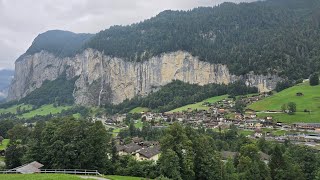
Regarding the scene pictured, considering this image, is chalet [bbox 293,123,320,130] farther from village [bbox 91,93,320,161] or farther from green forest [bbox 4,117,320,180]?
green forest [bbox 4,117,320,180]

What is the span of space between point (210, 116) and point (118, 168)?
97.8 metres

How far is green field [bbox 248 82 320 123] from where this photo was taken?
407ft

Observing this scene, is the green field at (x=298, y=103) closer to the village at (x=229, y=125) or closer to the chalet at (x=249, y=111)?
the chalet at (x=249, y=111)

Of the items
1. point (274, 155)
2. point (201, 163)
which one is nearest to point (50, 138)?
point (201, 163)

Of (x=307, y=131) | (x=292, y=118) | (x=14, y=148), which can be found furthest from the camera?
(x=292, y=118)

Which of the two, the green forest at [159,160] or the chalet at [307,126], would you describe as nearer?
the green forest at [159,160]

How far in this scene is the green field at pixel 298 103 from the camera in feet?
407

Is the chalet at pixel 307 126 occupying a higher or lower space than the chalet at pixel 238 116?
lower

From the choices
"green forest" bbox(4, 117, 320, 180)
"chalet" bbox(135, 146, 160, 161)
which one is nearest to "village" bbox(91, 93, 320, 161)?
"chalet" bbox(135, 146, 160, 161)

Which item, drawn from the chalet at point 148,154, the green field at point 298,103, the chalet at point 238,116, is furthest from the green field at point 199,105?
the chalet at point 148,154

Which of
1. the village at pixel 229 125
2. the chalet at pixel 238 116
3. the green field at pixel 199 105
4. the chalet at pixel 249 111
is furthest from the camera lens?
the green field at pixel 199 105

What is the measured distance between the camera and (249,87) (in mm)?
190000

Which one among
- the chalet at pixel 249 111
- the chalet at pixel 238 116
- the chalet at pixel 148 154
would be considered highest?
the chalet at pixel 249 111

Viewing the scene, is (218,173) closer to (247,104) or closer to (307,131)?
(307,131)
